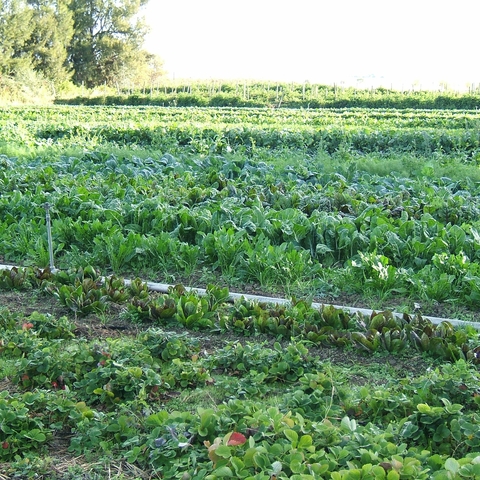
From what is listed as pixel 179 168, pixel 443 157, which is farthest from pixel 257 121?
pixel 179 168

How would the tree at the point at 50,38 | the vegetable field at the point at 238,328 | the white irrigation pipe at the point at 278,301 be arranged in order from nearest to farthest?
the vegetable field at the point at 238,328 → the white irrigation pipe at the point at 278,301 → the tree at the point at 50,38

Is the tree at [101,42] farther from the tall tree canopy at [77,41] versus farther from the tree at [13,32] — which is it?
the tree at [13,32]

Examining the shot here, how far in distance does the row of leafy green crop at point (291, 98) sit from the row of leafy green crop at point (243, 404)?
29678mm

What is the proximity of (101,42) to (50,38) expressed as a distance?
15.2ft

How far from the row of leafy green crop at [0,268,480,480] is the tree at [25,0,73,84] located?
50.9 m

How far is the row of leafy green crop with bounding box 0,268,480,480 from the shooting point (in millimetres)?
2891

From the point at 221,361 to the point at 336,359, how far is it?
32.4 inches

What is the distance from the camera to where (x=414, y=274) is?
586 centimetres

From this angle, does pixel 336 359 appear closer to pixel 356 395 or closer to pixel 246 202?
pixel 356 395

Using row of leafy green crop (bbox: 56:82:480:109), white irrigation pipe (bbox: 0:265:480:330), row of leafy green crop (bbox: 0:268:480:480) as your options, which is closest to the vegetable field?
row of leafy green crop (bbox: 0:268:480:480)

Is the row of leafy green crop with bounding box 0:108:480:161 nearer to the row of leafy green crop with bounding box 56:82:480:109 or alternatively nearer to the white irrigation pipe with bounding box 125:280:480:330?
the white irrigation pipe with bounding box 125:280:480:330

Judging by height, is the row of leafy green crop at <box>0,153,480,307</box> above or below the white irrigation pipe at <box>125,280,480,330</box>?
above

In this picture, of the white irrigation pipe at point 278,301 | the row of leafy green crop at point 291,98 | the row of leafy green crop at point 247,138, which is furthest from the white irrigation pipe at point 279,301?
the row of leafy green crop at point 291,98

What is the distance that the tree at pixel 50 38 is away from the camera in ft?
172
